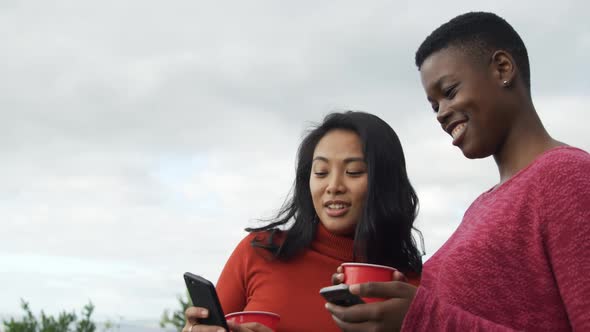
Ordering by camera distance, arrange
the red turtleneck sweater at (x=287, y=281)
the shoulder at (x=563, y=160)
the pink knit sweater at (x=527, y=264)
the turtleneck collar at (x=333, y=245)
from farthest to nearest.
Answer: the turtleneck collar at (x=333, y=245) → the red turtleneck sweater at (x=287, y=281) → the shoulder at (x=563, y=160) → the pink knit sweater at (x=527, y=264)

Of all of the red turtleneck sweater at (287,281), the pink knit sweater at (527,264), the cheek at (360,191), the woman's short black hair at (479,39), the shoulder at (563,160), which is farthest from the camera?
the cheek at (360,191)

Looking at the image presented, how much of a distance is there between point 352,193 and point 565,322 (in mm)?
1921

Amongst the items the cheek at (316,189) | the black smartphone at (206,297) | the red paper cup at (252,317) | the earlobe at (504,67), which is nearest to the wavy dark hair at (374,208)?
the cheek at (316,189)

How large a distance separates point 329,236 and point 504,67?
72.1 inches

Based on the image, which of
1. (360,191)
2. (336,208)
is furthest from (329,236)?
(360,191)

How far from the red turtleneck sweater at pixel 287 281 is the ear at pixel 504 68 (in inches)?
69.4

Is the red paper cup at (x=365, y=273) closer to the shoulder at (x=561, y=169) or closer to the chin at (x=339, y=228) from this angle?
the shoulder at (x=561, y=169)

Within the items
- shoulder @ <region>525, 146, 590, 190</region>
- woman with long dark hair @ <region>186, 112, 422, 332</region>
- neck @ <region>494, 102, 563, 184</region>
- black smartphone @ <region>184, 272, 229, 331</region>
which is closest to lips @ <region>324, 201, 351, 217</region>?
woman with long dark hair @ <region>186, 112, 422, 332</region>

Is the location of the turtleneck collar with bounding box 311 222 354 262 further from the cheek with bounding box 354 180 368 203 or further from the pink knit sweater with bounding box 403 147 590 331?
the pink knit sweater with bounding box 403 147 590 331

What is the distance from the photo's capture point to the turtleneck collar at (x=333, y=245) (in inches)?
163

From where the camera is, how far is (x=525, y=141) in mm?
2576

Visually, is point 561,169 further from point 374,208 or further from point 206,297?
point 374,208

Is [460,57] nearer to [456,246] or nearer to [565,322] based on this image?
[456,246]

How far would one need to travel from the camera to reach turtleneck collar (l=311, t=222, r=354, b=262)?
163 inches
